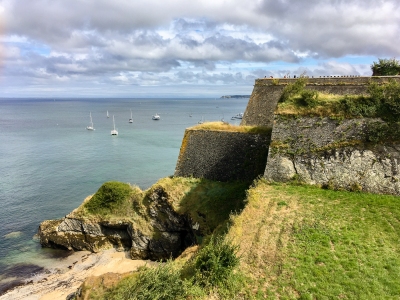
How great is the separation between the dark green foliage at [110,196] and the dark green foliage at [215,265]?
54.7ft

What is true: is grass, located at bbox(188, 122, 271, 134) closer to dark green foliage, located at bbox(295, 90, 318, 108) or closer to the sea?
dark green foliage, located at bbox(295, 90, 318, 108)

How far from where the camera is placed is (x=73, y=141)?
73.3m

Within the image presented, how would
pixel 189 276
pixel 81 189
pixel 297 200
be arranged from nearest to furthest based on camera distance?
pixel 189 276
pixel 297 200
pixel 81 189

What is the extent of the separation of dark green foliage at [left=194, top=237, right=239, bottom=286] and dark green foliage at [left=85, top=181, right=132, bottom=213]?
16669mm

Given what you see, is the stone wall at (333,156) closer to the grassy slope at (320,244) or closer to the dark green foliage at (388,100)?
the dark green foliage at (388,100)

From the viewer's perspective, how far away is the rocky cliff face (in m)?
23.5

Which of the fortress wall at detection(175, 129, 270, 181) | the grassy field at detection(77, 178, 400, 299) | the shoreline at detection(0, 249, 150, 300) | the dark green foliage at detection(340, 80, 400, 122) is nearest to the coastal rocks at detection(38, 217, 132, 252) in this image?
the shoreline at detection(0, 249, 150, 300)

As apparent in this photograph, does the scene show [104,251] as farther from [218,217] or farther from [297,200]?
[297,200]

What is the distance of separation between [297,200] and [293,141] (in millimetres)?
4215

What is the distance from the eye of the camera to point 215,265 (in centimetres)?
996

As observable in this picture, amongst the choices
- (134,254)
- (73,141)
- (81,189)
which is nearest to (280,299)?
(134,254)

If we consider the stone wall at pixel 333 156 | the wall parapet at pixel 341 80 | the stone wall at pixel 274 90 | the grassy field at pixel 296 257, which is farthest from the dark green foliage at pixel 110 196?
the wall parapet at pixel 341 80

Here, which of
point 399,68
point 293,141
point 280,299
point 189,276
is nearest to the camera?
point 280,299

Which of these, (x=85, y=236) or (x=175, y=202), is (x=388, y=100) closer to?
(x=175, y=202)
